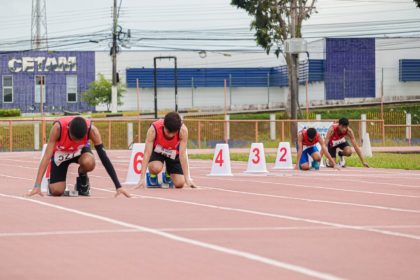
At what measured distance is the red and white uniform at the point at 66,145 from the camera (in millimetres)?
14859

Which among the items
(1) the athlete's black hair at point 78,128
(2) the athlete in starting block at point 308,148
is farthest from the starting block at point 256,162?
(1) the athlete's black hair at point 78,128

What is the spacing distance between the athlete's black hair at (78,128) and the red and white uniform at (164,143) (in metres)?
3.04

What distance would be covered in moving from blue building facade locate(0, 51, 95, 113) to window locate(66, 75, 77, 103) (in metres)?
0.14

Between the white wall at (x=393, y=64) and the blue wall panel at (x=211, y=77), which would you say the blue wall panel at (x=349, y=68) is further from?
the blue wall panel at (x=211, y=77)

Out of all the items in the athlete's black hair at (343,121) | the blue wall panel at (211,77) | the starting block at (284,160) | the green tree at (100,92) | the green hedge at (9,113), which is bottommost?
the starting block at (284,160)

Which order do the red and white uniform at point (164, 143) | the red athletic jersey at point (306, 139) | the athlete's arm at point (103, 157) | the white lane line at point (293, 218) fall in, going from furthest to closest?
the red athletic jersey at point (306, 139)
the red and white uniform at point (164, 143)
the athlete's arm at point (103, 157)
the white lane line at point (293, 218)

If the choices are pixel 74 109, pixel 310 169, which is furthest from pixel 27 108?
pixel 310 169

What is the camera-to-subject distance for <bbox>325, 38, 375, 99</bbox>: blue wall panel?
8425 centimetres

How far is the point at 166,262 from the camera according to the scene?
7.80m

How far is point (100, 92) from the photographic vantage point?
83.8m

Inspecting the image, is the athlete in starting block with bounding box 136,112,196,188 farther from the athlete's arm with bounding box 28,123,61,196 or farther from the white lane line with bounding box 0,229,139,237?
the white lane line with bounding box 0,229,139,237

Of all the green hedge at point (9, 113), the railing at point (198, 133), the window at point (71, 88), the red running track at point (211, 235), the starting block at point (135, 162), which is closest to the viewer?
the red running track at point (211, 235)

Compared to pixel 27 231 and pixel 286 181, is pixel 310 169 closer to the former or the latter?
pixel 286 181

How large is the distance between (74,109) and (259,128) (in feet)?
125
